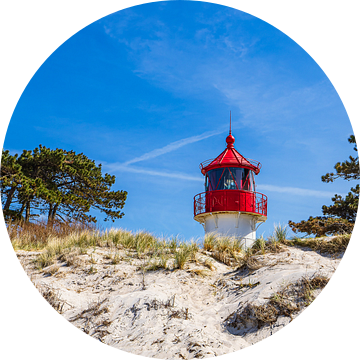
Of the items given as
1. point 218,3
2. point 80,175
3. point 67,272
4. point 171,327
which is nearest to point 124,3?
point 218,3

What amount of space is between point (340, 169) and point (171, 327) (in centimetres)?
1567

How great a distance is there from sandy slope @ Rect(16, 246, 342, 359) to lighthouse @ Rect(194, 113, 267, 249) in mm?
7078

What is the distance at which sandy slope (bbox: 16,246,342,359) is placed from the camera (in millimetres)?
6746

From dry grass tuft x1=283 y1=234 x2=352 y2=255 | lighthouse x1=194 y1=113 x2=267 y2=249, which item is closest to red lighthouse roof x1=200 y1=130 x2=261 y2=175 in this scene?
lighthouse x1=194 y1=113 x2=267 y2=249

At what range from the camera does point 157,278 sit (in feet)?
32.7

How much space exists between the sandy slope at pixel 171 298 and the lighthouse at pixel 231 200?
23.2 ft

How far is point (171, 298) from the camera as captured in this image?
8.40 metres

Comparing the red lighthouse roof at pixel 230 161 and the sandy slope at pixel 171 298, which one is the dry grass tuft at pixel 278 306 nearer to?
the sandy slope at pixel 171 298

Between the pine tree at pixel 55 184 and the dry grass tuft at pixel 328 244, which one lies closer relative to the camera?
the dry grass tuft at pixel 328 244

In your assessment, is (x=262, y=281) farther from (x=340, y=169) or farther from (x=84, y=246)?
(x=340, y=169)

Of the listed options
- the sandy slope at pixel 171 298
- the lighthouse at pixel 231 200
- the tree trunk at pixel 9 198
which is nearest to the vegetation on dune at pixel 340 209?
the lighthouse at pixel 231 200

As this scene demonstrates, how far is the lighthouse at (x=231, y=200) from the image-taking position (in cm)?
1870

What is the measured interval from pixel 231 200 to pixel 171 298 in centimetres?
1079

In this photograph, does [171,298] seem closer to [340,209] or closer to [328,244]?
[328,244]
